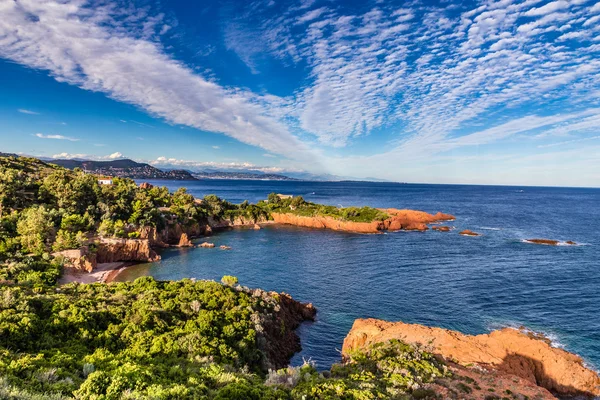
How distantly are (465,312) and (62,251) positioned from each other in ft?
163

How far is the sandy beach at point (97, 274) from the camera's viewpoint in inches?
1588

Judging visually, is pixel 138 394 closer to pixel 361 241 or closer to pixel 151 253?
pixel 151 253

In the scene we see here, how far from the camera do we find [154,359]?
17.2m

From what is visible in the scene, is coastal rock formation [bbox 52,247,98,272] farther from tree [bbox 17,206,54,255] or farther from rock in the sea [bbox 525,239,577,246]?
rock in the sea [bbox 525,239,577,246]

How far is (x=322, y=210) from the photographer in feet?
321

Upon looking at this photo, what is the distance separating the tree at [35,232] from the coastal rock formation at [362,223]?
59.3 metres

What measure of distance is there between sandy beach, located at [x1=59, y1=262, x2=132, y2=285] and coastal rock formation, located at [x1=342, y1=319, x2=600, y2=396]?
3300cm

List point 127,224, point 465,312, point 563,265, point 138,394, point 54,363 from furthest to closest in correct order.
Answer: point 127,224, point 563,265, point 465,312, point 54,363, point 138,394

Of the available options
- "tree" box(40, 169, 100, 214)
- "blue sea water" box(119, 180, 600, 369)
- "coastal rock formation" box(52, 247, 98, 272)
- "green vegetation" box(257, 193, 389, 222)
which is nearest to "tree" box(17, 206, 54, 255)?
"coastal rock formation" box(52, 247, 98, 272)

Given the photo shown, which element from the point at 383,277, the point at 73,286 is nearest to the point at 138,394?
the point at 73,286

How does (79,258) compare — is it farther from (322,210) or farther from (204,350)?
(322,210)

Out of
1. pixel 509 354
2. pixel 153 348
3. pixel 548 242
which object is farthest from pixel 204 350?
pixel 548 242

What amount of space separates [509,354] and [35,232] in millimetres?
53294

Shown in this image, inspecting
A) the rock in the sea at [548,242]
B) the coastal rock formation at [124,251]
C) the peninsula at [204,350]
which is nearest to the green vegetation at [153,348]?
the peninsula at [204,350]
